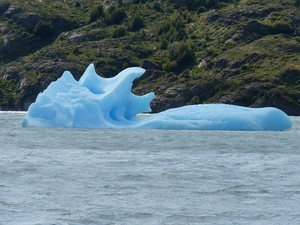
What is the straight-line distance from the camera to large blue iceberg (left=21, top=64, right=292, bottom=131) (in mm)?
37219

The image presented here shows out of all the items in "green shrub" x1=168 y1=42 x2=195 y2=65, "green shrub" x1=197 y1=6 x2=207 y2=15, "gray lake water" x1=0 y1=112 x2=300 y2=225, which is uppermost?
"green shrub" x1=197 y1=6 x2=207 y2=15

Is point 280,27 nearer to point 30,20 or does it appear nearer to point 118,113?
point 30,20

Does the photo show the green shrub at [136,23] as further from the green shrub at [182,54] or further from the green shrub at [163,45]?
the green shrub at [182,54]

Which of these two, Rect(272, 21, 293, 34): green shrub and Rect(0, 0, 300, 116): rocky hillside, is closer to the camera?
Rect(0, 0, 300, 116): rocky hillside

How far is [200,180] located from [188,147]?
9619 millimetres

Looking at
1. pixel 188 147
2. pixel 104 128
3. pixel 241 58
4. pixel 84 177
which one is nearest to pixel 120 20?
pixel 241 58

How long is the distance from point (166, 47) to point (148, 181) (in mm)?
73942

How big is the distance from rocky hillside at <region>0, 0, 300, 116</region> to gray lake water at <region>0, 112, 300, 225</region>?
1760 inches

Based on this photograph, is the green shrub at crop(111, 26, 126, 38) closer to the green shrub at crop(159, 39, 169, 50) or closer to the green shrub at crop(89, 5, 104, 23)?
the green shrub at crop(159, 39, 169, 50)

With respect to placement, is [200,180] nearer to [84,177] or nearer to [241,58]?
[84,177]

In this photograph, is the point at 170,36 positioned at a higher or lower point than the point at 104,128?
higher

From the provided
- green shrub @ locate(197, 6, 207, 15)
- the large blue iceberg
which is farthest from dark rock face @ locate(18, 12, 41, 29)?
the large blue iceberg

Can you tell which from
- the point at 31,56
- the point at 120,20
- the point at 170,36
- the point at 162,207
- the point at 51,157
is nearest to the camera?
the point at 162,207

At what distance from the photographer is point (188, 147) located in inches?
1169
